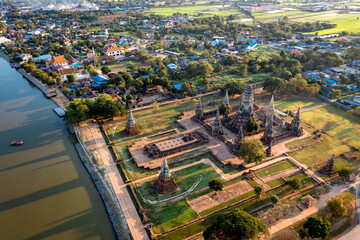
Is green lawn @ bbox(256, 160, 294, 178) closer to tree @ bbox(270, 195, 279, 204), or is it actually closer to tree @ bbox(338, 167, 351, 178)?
tree @ bbox(270, 195, 279, 204)

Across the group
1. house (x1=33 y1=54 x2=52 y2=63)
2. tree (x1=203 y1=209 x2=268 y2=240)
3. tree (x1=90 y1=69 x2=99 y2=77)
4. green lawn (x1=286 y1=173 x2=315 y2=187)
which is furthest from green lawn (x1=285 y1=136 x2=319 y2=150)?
house (x1=33 y1=54 x2=52 y2=63)

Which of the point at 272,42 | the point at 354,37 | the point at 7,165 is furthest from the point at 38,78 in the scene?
the point at 354,37

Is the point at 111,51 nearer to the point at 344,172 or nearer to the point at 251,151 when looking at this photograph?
the point at 251,151

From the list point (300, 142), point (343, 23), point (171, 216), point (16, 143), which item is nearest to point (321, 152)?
point (300, 142)

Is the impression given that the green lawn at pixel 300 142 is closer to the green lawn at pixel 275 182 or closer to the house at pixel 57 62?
the green lawn at pixel 275 182

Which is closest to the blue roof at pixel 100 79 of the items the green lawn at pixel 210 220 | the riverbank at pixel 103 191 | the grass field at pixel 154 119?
the grass field at pixel 154 119

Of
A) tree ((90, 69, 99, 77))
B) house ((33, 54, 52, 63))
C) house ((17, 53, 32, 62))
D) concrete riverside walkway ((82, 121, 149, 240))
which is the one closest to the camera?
concrete riverside walkway ((82, 121, 149, 240))
